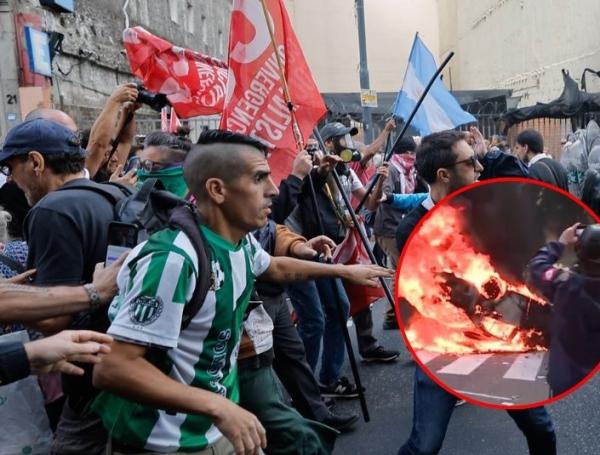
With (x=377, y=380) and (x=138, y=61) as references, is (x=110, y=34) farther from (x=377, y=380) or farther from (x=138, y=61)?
(x=377, y=380)

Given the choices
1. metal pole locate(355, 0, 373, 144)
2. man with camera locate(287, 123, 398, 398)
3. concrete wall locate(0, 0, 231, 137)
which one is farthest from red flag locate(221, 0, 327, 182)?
metal pole locate(355, 0, 373, 144)

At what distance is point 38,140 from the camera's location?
2441 mm

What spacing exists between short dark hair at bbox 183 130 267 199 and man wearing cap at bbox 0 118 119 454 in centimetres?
42

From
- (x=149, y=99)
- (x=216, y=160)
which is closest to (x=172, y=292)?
(x=216, y=160)

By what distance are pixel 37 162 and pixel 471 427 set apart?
3.07 m

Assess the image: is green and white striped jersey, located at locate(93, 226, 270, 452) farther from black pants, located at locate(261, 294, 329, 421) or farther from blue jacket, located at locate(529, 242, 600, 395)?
black pants, located at locate(261, 294, 329, 421)

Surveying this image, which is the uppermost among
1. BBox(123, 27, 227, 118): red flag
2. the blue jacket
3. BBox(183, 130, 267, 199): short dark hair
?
BBox(123, 27, 227, 118): red flag

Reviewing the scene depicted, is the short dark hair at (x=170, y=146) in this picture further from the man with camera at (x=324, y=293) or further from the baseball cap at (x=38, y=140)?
the man with camera at (x=324, y=293)

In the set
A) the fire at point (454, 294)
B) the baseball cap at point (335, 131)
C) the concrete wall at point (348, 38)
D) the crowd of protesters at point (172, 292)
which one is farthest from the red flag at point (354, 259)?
the concrete wall at point (348, 38)

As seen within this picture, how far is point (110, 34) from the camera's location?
14.6m

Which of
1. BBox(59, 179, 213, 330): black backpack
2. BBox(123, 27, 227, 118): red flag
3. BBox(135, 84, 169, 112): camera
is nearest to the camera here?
BBox(59, 179, 213, 330): black backpack

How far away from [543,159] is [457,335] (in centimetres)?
401

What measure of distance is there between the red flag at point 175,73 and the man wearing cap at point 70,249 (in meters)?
2.36

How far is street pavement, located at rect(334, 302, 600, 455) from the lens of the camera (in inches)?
150
